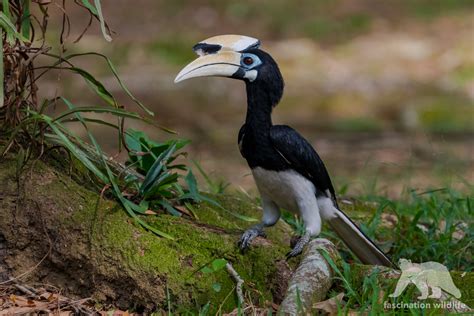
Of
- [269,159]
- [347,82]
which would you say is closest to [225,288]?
[269,159]

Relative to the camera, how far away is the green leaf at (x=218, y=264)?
3434mm

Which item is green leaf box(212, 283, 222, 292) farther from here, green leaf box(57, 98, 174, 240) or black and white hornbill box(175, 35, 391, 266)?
black and white hornbill box(175, 35, 391, 266)

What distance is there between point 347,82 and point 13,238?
→ 28.1ft

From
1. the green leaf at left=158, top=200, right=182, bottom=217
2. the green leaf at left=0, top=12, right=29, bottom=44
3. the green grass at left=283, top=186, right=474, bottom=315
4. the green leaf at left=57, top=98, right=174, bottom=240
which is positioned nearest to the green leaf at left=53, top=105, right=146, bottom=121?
the green leaf at left=57, top=98, right=174, bottom=240

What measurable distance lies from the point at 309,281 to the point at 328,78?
337 inches

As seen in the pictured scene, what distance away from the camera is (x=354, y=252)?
13.4 ft

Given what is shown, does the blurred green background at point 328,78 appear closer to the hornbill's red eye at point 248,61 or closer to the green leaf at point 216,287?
the hornbill's red eye at point 248,61

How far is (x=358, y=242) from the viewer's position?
4031 mm

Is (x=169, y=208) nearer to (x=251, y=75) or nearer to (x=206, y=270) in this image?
(x=206, y=270)

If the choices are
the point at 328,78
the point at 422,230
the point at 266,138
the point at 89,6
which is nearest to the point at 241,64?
the point at 266,138

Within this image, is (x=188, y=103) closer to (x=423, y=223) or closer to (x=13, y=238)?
(x=423, y=223)

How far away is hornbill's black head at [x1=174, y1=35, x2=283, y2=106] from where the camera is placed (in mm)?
3742

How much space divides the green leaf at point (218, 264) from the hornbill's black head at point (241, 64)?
2.60ft

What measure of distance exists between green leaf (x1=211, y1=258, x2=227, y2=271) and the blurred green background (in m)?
2.71
